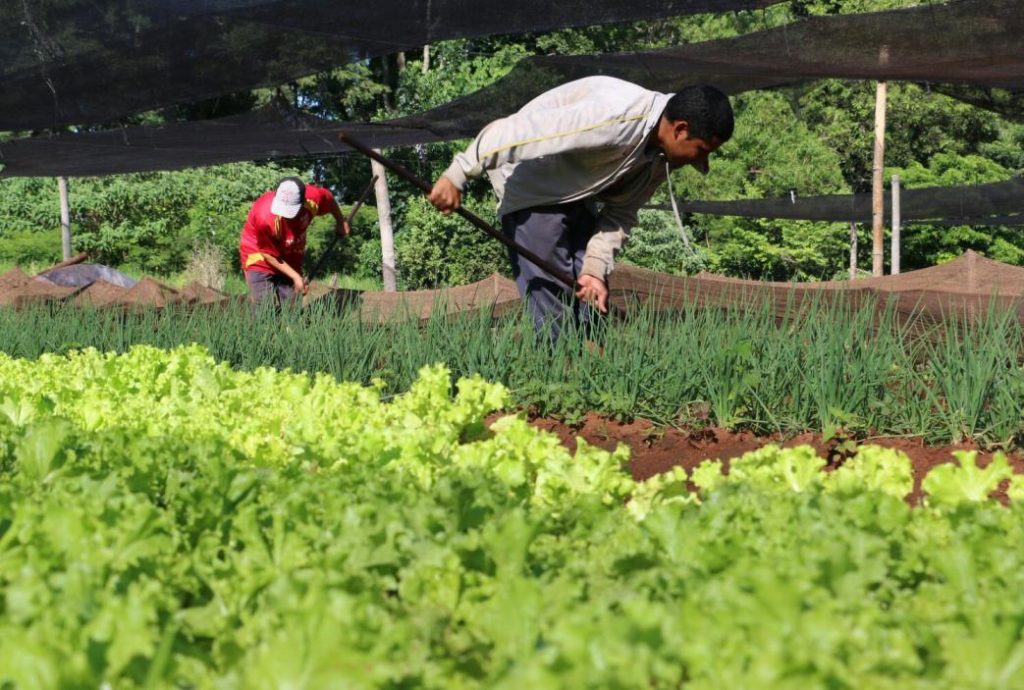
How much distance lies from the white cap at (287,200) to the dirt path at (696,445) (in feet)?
11.7

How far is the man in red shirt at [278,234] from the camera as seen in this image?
7660 millimetres

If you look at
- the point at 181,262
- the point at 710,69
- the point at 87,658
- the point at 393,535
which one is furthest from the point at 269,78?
the point at 181,262

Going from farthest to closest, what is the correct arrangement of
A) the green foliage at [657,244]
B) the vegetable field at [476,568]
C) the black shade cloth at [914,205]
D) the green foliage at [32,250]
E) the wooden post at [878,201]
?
the green foliage at [32,250], the green foliage at [657,244], the wooden post at [878,201], the black shade cloth at [914,205], the vegetable field at [476,568]

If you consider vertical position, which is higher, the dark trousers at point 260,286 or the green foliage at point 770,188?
the dark trousers at point 260,286

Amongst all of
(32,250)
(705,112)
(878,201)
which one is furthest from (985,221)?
(32,250)

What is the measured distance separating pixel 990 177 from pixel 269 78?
1944cm

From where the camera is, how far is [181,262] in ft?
76.6

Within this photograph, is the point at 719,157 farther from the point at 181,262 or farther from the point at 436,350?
the point at 436,350

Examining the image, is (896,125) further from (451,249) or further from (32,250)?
(32,250)

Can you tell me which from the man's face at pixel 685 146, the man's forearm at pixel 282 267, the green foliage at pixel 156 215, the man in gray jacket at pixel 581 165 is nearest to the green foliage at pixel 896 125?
the green foliage at pixel 156 215

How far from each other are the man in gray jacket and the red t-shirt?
271 centimetres

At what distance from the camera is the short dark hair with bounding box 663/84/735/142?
462 cm

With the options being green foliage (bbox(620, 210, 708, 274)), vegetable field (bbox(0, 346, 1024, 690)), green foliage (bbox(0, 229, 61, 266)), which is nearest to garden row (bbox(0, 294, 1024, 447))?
vegetable field (bbox(0, 346, 1024, 690))

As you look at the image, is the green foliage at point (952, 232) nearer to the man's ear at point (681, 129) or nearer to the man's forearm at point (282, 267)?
the man's forearm at point (282, 267)
